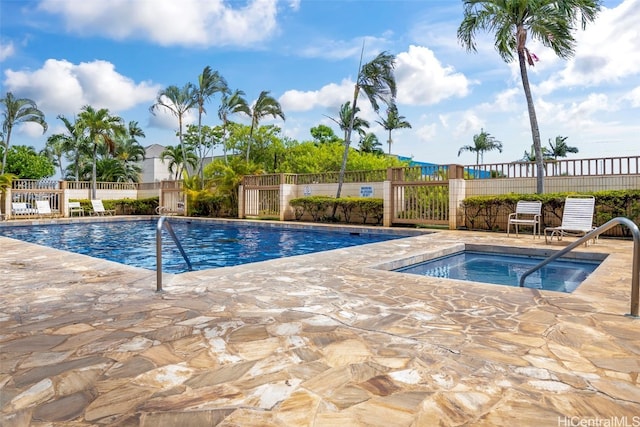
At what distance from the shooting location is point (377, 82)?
1645 centimetres

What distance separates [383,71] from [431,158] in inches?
1051

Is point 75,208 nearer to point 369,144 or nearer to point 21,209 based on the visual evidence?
point 21,209

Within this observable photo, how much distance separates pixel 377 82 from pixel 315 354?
1546cm

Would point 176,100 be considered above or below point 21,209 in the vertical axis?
above

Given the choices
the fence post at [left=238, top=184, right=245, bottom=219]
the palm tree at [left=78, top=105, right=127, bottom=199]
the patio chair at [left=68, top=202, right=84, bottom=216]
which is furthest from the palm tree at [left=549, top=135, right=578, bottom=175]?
the patio chair at [left=68, top=202, right=84, bottom=216]

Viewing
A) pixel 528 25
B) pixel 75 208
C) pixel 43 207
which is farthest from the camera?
pixel 75 208

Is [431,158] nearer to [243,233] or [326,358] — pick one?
[243,233]

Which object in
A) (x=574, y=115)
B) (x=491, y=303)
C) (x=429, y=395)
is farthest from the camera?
(x=574, y=115)

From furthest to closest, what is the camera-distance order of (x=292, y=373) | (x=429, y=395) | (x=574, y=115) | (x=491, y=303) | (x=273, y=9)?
(x=574, y=115), (x=273, y=9), (x=491, y=303), (x=292, y=373), (x=429, y=395)

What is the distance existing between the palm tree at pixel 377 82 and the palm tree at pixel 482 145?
103ft

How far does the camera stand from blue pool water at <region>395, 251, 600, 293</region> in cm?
586

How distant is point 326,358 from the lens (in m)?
2.56

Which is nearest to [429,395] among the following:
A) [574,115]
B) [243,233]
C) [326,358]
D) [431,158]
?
[326,358]

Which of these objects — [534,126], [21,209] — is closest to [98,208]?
[21,209]
